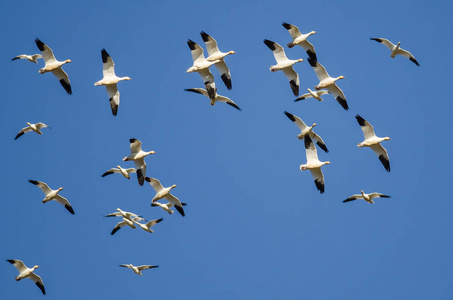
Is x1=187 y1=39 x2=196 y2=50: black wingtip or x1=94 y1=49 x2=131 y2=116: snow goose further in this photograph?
x1=187 y1=39 x2=196 y2=50: black wingtip

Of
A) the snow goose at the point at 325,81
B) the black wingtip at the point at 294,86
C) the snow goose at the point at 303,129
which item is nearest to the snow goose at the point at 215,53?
the black wingtip at the point at 294,86

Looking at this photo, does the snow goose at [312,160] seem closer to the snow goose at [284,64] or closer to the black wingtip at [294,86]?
the black wingtip at [294,86]

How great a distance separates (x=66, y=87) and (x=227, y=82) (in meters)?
5.60

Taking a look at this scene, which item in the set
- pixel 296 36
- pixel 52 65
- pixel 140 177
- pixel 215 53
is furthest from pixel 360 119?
pixel 52 65

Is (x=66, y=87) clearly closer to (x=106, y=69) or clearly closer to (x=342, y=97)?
(x=106, y=69)

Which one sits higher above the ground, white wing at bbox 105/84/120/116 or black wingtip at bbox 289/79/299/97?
black wingtip at bbox 289/79/299/97

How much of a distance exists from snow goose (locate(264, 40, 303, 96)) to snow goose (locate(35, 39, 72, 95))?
23.0 ft

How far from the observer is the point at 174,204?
32.1 meters

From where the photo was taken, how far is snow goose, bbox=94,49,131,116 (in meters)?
29.0

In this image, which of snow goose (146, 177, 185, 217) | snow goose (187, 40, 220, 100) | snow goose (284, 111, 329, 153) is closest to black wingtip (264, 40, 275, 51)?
snow goose (187, 40, 220, 100)

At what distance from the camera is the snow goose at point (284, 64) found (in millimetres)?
30281

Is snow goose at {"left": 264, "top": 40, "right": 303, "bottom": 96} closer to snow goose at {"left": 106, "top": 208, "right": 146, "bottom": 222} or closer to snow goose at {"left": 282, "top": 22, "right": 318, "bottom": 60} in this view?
snow goose at {"left": 282, "top": 22, "right": 318, "bottom": 60}

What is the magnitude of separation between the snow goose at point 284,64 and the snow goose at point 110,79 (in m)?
5.07

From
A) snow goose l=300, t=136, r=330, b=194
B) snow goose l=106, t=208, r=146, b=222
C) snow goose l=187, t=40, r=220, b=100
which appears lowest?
snow goose l=106, t=208, r=146, b=222
